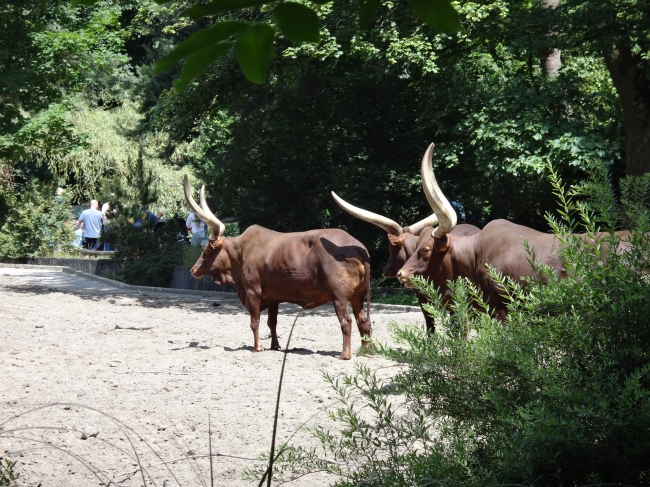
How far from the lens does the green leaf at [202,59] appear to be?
2.15 meters

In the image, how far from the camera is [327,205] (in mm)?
19656

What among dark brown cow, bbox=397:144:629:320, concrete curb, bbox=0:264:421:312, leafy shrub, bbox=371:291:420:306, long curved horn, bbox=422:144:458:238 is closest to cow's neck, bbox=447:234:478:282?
dark brown cow, bbox=397:144:629:320

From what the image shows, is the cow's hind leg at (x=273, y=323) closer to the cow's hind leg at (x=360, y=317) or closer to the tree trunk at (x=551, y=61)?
the cow's hind leg at (x=360, y=317)

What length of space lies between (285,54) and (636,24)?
219 inches

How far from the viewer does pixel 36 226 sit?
2739 centimetres

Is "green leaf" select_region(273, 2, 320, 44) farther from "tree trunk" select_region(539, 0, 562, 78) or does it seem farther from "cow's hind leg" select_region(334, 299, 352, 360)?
"tree trunk" select_region(539, 0, 562, 78)

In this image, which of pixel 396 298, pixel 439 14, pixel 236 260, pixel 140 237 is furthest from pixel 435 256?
pixel 140 237

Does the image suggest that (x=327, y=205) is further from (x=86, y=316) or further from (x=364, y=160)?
(x=86, y=316)

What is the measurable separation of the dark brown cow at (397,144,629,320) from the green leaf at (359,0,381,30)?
199 inches

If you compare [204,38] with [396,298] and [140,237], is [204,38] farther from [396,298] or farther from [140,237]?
[140,237]

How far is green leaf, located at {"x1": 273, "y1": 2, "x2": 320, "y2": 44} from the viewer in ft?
7.22

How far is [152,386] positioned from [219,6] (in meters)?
6.83

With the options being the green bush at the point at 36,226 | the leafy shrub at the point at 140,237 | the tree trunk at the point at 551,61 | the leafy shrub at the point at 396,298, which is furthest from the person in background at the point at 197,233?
the tree trunk at the point at 551,61

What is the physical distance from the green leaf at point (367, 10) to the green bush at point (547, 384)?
152 cm
